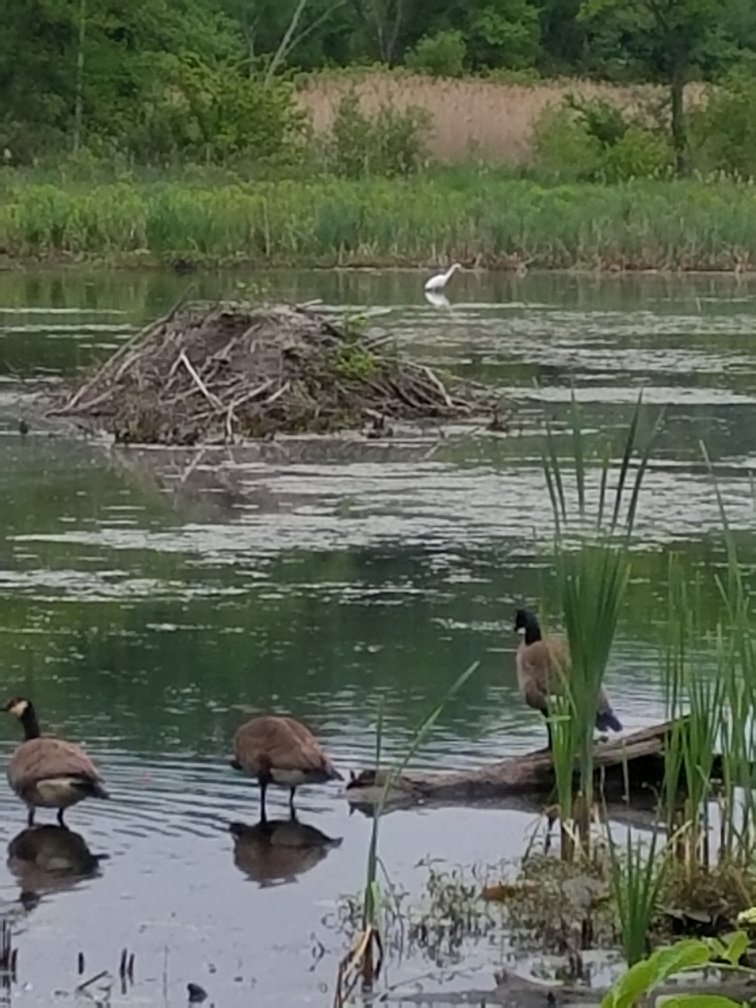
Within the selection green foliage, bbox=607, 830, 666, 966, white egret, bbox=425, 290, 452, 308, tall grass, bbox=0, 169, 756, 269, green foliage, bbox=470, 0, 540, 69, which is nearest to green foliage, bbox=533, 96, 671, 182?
tall grass, bbox=0, 169, 756, 269

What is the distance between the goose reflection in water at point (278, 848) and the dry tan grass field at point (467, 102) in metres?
40.8

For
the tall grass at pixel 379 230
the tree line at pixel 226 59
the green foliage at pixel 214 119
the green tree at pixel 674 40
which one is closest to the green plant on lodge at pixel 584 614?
the tall grass at pixel 379 230

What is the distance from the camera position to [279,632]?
11258 mm

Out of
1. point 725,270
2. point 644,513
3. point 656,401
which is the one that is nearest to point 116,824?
point 644,513

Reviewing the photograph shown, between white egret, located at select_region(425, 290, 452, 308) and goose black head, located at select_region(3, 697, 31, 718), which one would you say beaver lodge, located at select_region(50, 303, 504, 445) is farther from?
white egret, located at select_region(425, 290, 452, 308)

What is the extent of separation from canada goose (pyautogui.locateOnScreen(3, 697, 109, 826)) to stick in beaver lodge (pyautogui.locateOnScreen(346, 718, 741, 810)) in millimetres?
862

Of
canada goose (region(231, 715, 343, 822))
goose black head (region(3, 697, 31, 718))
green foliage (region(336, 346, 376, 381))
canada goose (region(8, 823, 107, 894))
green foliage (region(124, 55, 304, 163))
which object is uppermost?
green foliage (region(124, 55, 304, 163))

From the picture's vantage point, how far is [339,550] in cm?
1326

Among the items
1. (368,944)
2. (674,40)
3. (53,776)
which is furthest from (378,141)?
(368,944)

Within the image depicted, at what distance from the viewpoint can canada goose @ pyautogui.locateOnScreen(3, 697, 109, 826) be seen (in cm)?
800

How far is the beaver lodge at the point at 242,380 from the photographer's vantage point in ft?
59.0

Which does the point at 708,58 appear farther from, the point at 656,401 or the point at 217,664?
the point at 217,664

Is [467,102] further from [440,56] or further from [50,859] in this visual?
[50,859]

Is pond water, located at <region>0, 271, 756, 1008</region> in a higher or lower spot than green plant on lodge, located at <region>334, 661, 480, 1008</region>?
lower
